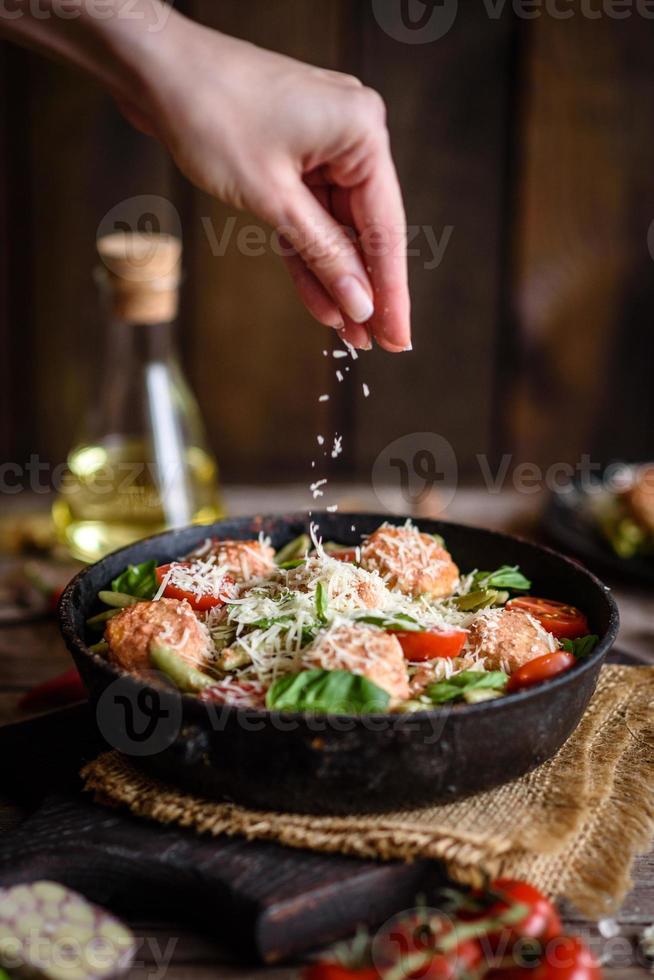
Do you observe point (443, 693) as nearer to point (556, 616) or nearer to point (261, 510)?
point (556, 616)

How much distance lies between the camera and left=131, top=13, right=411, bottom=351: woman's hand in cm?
216

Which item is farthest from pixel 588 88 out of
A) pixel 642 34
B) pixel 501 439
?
pixel 501 439

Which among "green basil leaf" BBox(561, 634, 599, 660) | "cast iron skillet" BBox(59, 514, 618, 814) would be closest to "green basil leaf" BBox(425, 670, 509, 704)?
"cast iron skillet" BBox(59, 514, 618, 814)

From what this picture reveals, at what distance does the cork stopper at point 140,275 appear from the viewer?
3270 millimetres

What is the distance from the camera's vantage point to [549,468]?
5.91 m

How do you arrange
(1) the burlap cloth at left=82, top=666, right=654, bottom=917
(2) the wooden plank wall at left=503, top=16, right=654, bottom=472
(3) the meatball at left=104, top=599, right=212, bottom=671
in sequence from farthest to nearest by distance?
(2) the wooden plank wall at left=503, top=16, right=654, bottom=472
(3) the meatball at left=104, top=599, right=212, bottom=671
(1) the burlap cloth at left=82, top=666, right=654, bottom=917

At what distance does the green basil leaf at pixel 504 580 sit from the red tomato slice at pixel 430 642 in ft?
1.16

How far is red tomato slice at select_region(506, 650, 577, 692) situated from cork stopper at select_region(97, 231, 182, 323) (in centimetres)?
193

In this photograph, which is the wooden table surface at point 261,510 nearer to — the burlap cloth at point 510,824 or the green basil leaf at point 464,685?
the burlap cloth at point 510,824

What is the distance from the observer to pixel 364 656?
1.84 m

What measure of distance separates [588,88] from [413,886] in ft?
14.9

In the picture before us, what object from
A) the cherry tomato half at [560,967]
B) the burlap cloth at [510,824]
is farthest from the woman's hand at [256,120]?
the cherry tomato half at [560,967]

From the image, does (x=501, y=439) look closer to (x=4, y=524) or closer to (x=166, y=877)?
(x=4, y=524)

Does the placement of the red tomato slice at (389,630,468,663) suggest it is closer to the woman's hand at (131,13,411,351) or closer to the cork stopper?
the woman's hand at (131,13,411,351)
